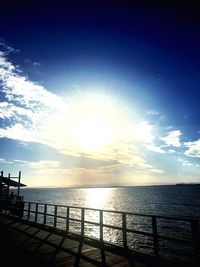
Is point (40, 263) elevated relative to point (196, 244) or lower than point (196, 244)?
lower

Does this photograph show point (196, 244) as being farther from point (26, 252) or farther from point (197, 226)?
point (26, 252)

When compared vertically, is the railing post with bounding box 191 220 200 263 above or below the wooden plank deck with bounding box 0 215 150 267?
above

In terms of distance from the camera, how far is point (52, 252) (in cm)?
798

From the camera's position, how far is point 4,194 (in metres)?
27.3

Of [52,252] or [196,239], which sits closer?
[196,239]

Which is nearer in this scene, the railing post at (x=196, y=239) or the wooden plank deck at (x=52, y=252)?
the railing post at (x=196, y=239)

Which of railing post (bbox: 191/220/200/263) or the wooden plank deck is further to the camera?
the wooden plank deck

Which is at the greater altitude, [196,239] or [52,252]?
[196,239]

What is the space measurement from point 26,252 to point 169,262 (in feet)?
15.7

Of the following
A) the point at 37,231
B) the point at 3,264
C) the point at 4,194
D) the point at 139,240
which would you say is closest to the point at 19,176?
the point at 4,194

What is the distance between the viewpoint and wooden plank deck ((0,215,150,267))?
272 inches

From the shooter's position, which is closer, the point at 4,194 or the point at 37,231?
the point at 37,231

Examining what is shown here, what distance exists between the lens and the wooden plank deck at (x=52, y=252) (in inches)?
272

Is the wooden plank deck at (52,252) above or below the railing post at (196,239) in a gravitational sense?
below
